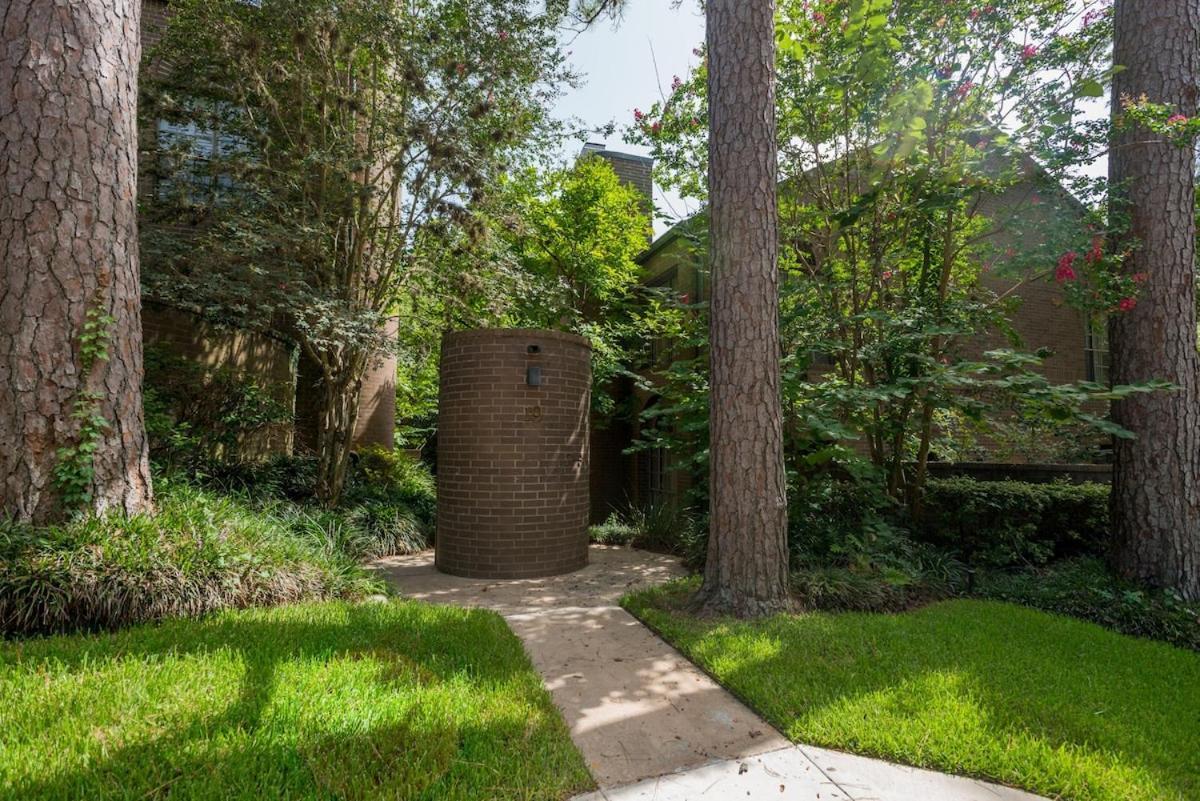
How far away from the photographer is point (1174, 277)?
16.2 ft

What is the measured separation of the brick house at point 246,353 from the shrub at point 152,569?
3514 mm

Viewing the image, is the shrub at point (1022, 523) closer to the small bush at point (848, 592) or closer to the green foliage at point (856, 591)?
the green foliage at point (856, 591)

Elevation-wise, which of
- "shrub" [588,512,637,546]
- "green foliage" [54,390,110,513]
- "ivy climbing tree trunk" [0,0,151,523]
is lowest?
"shrub" [588,512,637,546]

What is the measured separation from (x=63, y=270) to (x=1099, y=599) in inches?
309

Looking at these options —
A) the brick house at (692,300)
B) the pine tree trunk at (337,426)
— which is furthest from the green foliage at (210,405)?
the brick house at (692,300)

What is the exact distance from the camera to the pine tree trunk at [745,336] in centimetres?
433

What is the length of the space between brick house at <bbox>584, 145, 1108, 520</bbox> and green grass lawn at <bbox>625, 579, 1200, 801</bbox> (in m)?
5.78

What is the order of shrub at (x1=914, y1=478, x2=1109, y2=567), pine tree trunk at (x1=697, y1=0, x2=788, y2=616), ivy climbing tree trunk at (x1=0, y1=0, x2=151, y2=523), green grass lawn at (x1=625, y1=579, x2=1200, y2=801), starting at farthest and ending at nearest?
shrub at (x1=914, y1=478, x2=1109, y2=567), pine tree trunk at (x1=697, y1=0, x2=788, y2=616), ivy climbing tree trunk at (x1=0, y1=0, x2=151, y2=523), green grass lawn at (x1=625, y1=579, x2=1200, y2=801)

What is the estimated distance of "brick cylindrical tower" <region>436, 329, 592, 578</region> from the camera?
5.97 m

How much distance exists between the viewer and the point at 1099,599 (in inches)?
182

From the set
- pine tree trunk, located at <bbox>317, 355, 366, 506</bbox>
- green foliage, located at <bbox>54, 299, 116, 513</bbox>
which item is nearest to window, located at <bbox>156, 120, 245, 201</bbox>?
pine tree trunk, located at <bbox>317, 355, 366, 506</bbox>

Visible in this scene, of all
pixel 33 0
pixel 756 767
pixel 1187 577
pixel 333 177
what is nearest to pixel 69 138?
pixel 33 0

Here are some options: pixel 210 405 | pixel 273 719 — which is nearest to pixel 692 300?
pixel 210 405

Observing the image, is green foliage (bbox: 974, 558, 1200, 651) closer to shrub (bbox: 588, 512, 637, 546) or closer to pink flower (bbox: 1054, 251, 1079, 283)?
pink flower (bbox: 1054, 251, 1079, 283)
